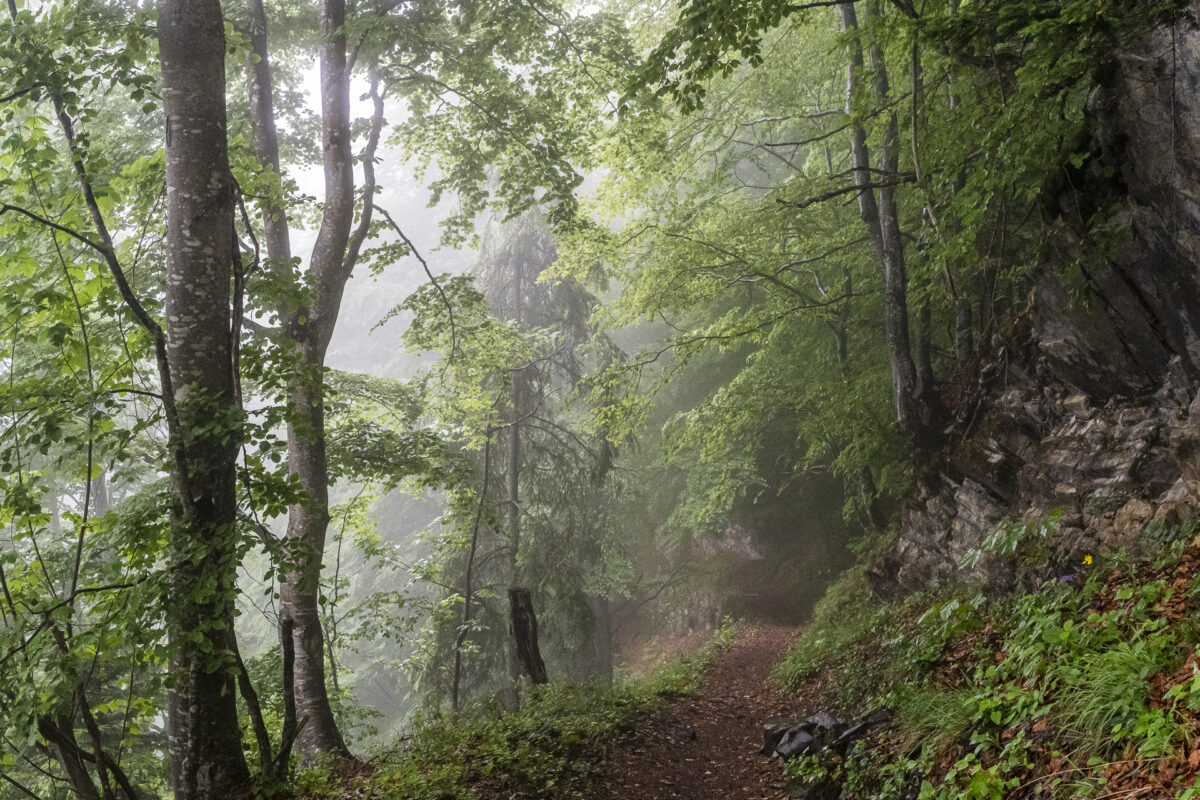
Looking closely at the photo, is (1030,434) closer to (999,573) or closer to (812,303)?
(999,573)

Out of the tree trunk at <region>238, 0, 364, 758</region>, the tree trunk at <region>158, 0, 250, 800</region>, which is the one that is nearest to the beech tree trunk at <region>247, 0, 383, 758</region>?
the tree trunk at <region>238, 0, 364, 758</region>

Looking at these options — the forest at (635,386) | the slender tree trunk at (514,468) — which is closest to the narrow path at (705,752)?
the forest at (635,386)

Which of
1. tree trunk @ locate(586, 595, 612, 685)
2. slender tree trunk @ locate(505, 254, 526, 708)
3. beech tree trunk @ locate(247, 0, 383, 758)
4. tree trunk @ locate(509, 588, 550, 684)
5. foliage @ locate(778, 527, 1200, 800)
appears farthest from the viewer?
A: tree trunk @ locate(586, 595, 612, 685)

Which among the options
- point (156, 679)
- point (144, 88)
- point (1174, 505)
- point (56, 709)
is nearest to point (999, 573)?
point (1174, 505)

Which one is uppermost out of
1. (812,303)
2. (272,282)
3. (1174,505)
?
(272,282)

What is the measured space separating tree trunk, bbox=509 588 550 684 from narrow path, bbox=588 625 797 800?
1744mm

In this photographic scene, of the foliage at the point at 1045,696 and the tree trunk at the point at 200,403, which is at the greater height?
the tree trunk at the point at 200,403

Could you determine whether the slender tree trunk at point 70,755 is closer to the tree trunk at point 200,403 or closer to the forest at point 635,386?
the forest at point 635,386

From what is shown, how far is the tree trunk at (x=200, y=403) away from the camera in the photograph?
379 centimetres

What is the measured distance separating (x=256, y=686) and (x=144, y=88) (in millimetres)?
6416

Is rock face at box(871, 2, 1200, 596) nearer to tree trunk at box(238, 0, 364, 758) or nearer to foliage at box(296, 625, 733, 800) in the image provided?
foliage at box(296, 625, 733, 800)

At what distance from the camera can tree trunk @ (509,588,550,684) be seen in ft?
28.8

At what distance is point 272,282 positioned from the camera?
4.94m

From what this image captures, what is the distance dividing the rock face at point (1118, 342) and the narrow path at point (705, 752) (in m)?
2.68
